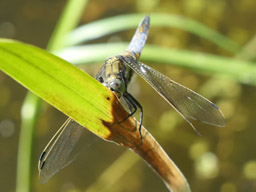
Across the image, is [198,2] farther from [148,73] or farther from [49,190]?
[148,73]

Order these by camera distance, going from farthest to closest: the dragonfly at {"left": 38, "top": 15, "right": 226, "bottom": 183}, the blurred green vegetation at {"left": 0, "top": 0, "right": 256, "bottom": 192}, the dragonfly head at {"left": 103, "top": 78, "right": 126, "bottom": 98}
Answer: the blurred green vegetation at {"left": 0, "top": 0, "right": 256, "bottom": 192} < the dragonfly head at {"left": 103, "top": 78, "right": 126, "bottom": 98} < the dragonfly at {"left": 38, "top": 15, "right": 226, "bottom": 183}

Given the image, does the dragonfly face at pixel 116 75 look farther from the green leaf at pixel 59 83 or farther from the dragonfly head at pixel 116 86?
the green leaf at pixel 59 83

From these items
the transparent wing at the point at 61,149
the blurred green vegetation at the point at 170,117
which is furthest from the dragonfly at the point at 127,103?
the blurred green vegetation at the point at 170,117

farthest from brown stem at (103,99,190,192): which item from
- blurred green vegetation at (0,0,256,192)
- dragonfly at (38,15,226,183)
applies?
blurred green vegetation at (0,0,256,192)

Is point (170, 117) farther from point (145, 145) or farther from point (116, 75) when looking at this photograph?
point (145, 145)

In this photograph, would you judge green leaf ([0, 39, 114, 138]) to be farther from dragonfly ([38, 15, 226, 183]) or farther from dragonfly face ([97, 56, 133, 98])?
dragonfly face ([97, 56, 133, 98])

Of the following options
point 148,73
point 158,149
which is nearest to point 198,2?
point 148,73

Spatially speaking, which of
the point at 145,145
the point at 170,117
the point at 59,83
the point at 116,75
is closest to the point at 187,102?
the point at 145,145
